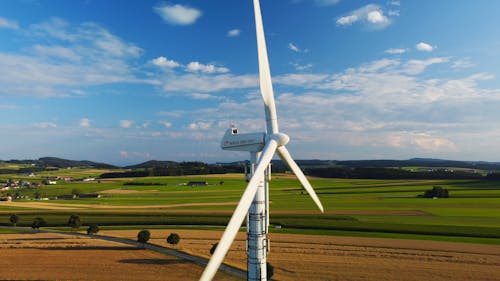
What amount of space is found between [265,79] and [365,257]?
37.5m

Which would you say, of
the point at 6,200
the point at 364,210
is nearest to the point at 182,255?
the point at 364,210

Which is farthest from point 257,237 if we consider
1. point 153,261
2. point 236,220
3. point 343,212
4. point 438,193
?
point 438,193

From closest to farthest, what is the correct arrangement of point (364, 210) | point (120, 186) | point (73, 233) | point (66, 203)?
point (73, 233) → point (364, 210) → point (66, 203) → point (120, 186)

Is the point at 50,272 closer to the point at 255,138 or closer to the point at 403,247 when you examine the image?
the point at 255,138

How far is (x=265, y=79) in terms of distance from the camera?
89.6 ft

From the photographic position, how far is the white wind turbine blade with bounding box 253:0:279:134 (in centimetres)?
2647

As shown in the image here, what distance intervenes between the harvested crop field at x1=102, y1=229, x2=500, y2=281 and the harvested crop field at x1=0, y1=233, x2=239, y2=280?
7.04 metres

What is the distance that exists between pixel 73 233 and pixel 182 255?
36.0m

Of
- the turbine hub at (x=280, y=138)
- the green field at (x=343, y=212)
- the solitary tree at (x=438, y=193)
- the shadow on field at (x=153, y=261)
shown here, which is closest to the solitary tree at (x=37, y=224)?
the green field at (x=343, y=212)

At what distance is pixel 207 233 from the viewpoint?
241 feet

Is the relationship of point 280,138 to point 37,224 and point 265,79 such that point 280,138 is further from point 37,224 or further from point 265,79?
point 37,224

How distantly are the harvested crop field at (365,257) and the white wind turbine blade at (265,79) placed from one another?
86.7ft

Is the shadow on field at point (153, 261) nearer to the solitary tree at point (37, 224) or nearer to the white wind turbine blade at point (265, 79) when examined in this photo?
the white wind turbine blade at point (265, 79)

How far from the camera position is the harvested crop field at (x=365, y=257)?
1778 inches
